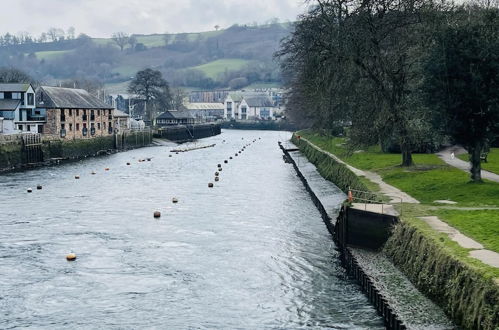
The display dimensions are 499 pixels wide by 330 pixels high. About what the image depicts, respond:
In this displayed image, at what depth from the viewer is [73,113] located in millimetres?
138000

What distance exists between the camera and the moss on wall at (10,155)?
3777 inches

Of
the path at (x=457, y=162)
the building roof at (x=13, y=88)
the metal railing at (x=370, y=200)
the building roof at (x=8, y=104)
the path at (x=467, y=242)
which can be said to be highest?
the building roof at (x=13, y=88)

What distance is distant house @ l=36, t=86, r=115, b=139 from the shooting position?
13025 centimetres

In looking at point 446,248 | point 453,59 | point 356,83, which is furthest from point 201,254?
point 356,83

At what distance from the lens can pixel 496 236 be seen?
3366cm

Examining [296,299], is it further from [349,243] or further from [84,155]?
[84,155]

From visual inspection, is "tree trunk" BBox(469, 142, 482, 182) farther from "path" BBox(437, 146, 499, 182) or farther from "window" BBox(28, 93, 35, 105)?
"window" BBox(28, 93, 35, 105)

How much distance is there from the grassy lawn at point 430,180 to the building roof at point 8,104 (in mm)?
67763

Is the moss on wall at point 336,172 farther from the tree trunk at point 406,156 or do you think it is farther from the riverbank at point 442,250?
the tree trunk at point 406,156

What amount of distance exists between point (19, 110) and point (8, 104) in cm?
293

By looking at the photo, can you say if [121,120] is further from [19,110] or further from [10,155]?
[10,155]

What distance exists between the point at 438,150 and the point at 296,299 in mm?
54952

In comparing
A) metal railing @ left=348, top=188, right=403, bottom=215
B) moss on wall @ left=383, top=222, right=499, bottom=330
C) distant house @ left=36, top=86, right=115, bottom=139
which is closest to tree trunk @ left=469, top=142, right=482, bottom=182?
metal railing @ left=348, top=188, right=403, bottom=215

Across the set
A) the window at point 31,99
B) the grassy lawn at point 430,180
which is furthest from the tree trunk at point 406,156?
the window at point 31,99
